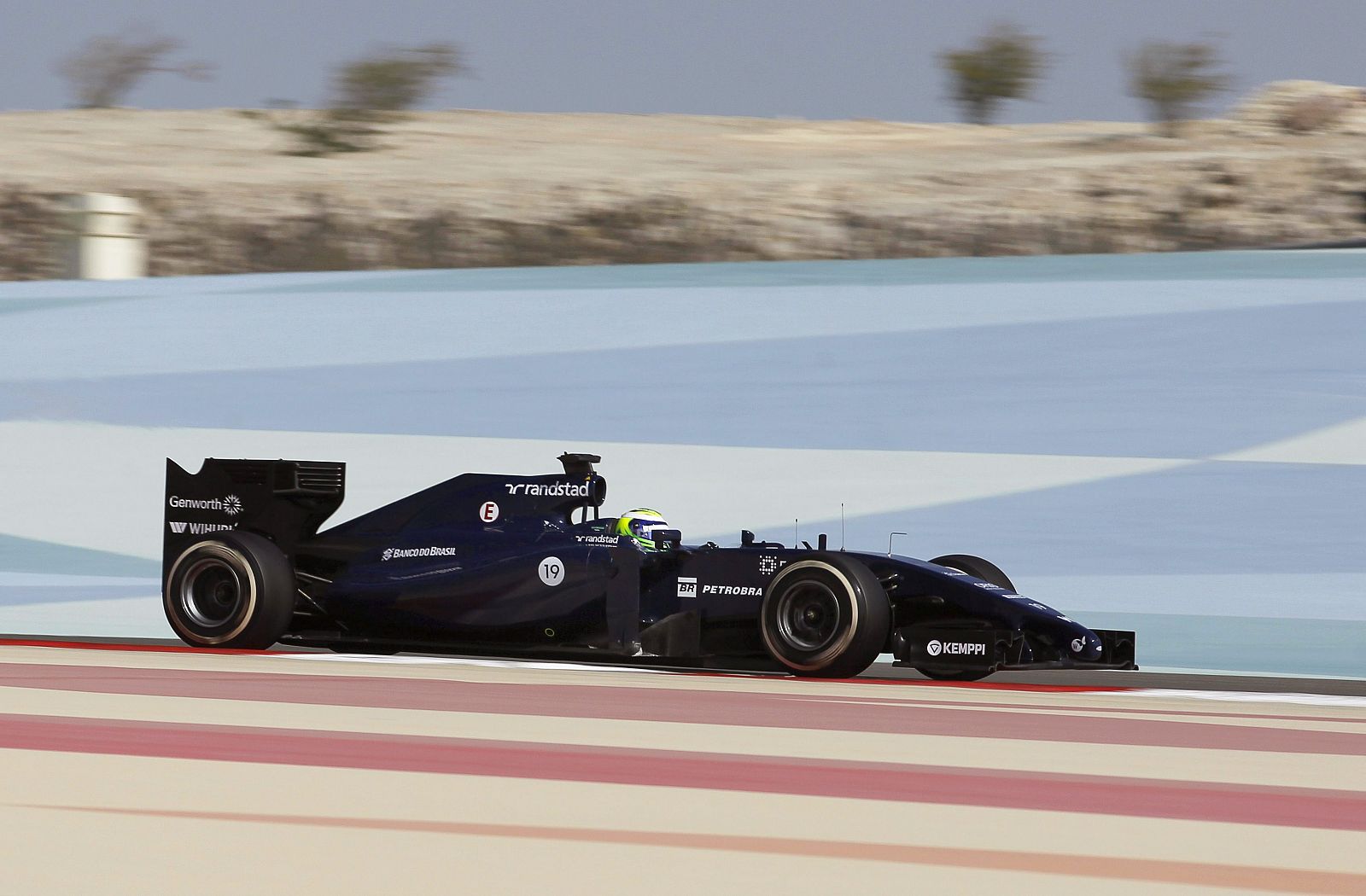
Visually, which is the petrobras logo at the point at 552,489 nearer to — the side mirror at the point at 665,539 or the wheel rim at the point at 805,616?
the side mirror at the point at 665,539

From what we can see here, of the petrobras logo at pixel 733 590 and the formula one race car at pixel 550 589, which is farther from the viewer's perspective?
the petrobras logo at pixel 733 590

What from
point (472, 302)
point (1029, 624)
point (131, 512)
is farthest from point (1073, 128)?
point (1029, 624)

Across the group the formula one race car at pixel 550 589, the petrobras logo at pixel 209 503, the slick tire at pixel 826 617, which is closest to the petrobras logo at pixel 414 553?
the formula one race car at pixel 550 589

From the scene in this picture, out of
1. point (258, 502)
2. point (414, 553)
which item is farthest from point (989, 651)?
point (258, 502)

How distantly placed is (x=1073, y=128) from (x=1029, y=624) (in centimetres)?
4281

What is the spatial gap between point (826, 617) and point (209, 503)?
397cm

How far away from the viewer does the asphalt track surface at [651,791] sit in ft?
12.5

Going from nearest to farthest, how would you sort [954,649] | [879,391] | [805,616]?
[954,649], [805,616], [879,391]

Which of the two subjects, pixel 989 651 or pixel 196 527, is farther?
pixel 196 527

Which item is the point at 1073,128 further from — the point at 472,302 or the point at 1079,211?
the point at 472,302

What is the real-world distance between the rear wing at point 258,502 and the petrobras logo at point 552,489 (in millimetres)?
1222

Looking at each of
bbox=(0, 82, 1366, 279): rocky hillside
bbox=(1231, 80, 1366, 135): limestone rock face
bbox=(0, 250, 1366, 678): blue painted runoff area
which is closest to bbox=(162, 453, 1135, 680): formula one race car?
bbox=(0, 250, 1366, 678): blue painted runoff area

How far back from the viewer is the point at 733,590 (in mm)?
9484

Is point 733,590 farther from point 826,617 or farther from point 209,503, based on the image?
point 209,503
